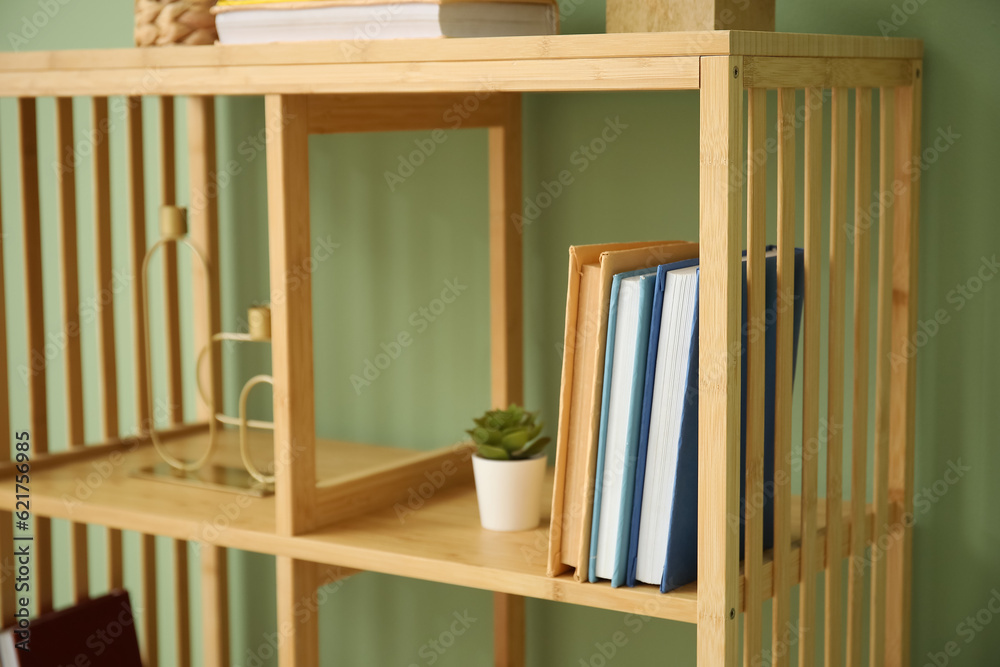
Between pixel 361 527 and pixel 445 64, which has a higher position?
pixel 445 64

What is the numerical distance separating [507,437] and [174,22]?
1.88 ft

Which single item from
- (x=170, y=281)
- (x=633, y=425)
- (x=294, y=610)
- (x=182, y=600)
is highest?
(x=170, y=281)

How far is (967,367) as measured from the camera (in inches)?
50.1

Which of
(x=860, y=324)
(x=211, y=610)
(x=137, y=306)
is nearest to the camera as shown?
(x=860, y=324)

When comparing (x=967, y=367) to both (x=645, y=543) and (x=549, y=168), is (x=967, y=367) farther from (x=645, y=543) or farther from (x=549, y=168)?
(x=549, y=168)

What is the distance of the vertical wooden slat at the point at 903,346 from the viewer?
4.06 ft

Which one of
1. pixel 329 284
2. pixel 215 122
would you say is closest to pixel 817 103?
pixel 329 284

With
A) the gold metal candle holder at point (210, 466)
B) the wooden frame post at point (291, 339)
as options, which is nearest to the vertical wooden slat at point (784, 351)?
the wooden frame post at point (291, 339)

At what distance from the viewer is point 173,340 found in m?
1.78

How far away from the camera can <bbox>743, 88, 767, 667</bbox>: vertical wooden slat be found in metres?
1.00

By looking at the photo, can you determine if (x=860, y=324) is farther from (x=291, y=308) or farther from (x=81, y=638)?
(x=81, y=638)

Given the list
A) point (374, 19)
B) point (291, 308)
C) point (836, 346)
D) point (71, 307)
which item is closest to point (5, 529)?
point (71, 307)

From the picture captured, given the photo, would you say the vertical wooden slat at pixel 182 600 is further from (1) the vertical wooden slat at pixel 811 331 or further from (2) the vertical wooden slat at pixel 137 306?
(1) the vertical wooden slat at pixel 811 331

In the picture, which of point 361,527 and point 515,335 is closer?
point 361,527
